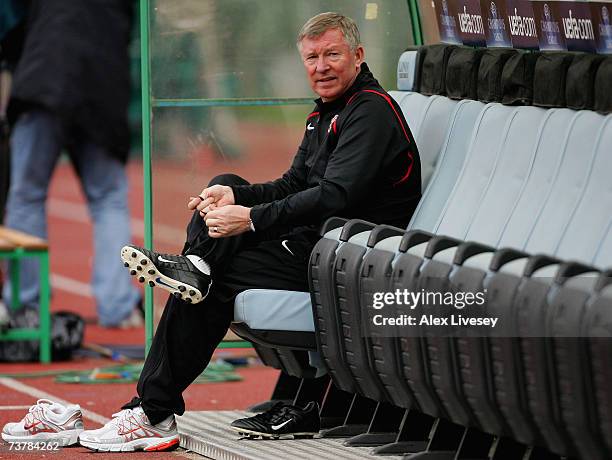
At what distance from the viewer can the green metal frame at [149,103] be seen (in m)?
7.82

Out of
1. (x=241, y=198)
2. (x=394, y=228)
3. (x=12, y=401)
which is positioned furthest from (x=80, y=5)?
(x=394, y=228)

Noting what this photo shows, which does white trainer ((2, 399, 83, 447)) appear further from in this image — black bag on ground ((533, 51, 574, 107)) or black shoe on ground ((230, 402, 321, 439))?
black bag on ground ((533, 51, 574, 107))

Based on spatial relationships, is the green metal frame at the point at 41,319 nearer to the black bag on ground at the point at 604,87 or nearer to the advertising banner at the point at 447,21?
the advertising banner at the point at 447,21

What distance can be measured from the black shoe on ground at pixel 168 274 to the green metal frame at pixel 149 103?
61.5 inches

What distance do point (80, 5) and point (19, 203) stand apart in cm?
132

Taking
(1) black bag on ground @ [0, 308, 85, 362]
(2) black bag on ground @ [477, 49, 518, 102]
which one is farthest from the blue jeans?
(2) black bag on ground @ [477, 49, 518, 102]

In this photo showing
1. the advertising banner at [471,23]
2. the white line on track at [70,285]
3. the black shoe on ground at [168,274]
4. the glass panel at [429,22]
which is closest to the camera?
the black shoe on ground at [168,274]

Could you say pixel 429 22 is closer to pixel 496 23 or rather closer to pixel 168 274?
pixel 496 23

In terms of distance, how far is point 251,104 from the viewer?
27.5 feet

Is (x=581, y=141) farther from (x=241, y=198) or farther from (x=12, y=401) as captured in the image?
(x=12, y=401)

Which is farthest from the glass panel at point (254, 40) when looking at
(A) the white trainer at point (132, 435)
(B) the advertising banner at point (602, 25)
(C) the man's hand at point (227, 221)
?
(B) the advertising banner at point (602, 25)

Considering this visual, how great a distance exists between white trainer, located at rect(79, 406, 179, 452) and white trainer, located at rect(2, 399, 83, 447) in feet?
0.47

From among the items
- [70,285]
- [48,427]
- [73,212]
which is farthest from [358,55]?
[73,212]

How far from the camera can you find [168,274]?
20.2 ft
